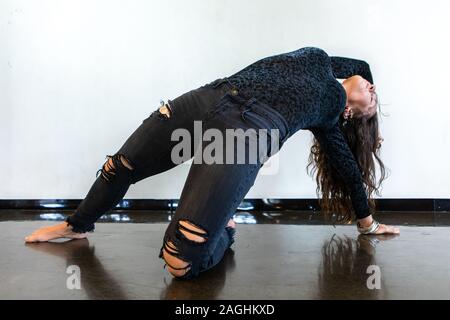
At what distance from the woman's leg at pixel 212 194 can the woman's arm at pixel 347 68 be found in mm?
538

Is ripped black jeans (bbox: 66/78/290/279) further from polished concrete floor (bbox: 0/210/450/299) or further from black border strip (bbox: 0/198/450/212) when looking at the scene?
black border strip (bbox: 0/198/450/212)

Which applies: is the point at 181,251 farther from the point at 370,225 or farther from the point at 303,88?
the point at 370,225

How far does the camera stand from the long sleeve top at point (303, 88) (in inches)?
56.3

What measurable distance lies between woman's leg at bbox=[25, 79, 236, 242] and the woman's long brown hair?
2.21ft

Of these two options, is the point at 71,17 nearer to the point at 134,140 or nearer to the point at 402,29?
the point at 134,140

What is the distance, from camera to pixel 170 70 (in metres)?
2.85

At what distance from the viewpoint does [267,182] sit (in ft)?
9.57

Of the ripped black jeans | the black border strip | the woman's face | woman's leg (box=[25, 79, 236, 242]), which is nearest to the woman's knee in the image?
the ripped black jeans

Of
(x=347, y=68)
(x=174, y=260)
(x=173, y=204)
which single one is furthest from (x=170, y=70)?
(x=174, y=260)

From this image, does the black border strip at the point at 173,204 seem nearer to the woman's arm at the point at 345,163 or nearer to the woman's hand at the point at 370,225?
the woman's hand at the point at 370,225

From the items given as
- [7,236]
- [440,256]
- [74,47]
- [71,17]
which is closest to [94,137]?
[74,47]

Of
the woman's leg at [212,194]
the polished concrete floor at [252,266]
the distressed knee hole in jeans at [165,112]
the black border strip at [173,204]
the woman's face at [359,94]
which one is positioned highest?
the woman's face at [359,94]

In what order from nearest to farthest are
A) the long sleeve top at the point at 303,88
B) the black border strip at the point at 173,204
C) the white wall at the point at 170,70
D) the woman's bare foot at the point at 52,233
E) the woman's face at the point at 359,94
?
1. the long sleeve top at the point at 303,88
2. the woman's face at the point at 359,94
3. the woman's bare foot at the point at 52,233
4. the white wall at the point at 170,70
5. the black border strip at the point at 173,204

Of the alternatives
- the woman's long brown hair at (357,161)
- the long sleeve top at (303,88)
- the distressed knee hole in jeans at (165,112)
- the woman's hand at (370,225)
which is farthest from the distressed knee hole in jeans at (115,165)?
the woman's hand at (370,225)
